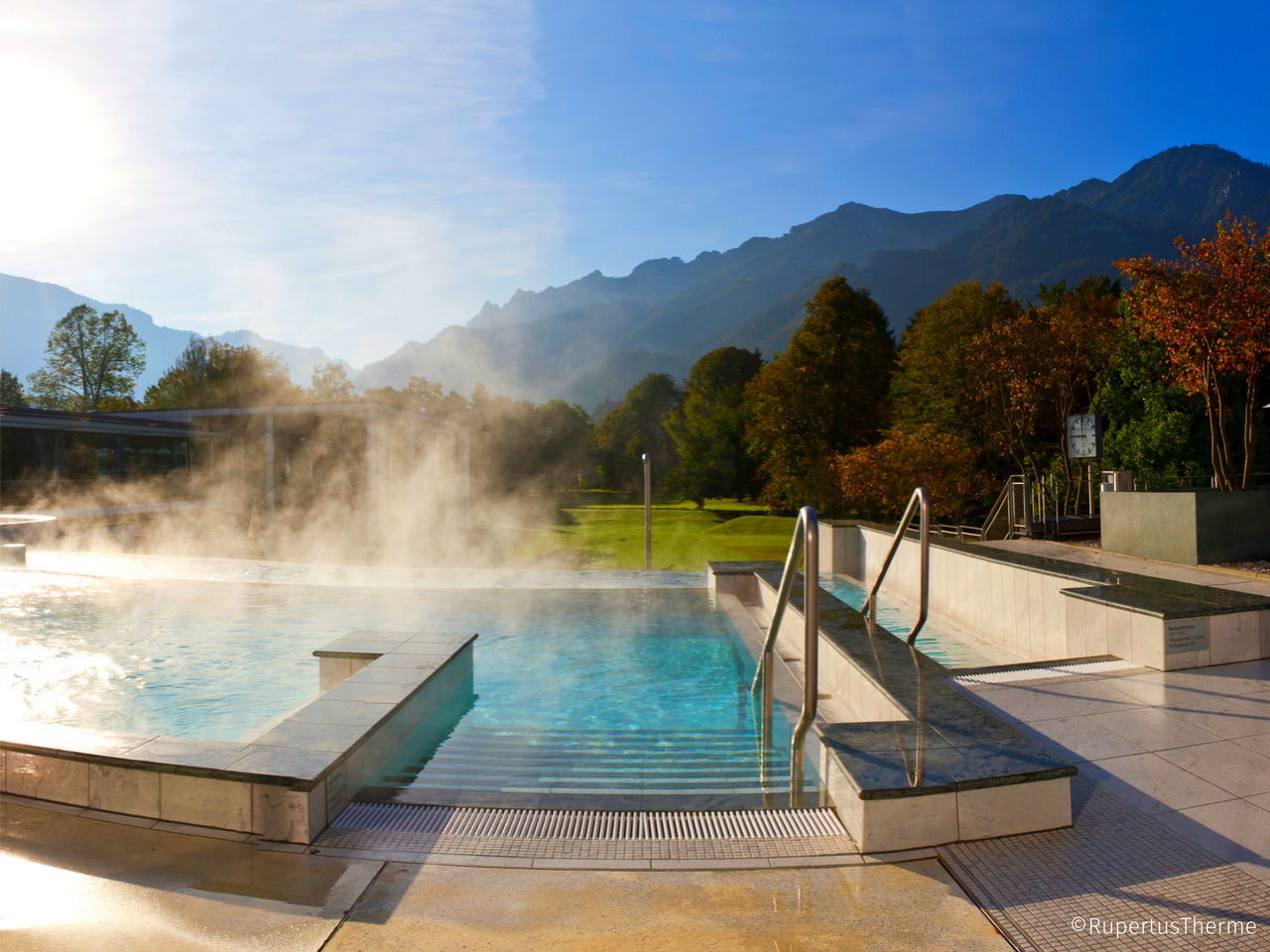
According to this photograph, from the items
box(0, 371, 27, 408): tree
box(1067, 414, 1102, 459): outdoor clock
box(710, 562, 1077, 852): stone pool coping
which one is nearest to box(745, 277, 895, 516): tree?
box(1067, 414, 1102, 459): outdoor clock

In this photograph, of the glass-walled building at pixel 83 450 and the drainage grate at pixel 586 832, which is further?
the glass-walled building at pixel 83 450

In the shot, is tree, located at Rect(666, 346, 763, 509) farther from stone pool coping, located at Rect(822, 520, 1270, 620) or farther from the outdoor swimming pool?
stone pool coping, located at Rect(822, 520, 1270, 620)

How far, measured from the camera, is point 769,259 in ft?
435

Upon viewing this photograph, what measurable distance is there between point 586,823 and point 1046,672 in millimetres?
2715

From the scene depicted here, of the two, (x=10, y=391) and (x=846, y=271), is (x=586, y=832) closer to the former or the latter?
(x=10, y=391)

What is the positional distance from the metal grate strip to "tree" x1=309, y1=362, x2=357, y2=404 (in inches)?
2402

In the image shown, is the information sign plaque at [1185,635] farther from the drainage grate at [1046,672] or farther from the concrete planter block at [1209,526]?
the concrete planter block at [1209,526]

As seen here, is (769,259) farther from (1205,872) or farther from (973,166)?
(1205,872)

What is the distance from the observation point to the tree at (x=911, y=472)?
55.3 ft

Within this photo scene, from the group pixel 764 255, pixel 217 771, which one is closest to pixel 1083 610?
pixel 217 771

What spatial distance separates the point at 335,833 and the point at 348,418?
18562 mm

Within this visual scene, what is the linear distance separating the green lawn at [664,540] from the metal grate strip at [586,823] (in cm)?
906

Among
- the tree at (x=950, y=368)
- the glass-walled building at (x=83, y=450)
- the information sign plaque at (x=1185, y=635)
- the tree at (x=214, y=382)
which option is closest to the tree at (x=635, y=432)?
the tree at (x=214, y=382)

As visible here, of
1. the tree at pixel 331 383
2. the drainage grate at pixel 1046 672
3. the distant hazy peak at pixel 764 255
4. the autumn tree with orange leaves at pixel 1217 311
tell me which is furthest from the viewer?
the distant hazy peak at pixel 764 255
